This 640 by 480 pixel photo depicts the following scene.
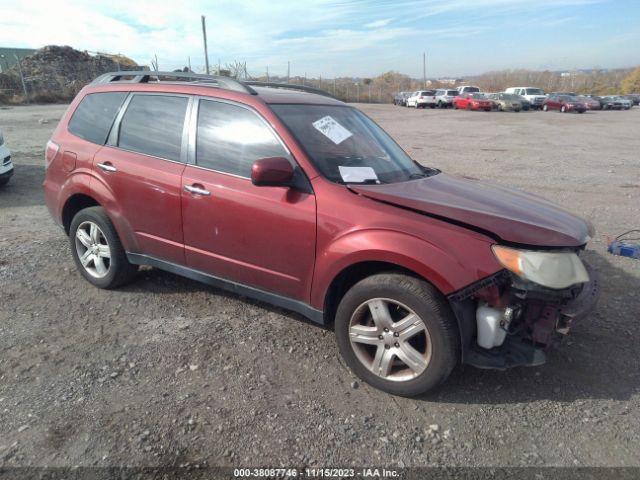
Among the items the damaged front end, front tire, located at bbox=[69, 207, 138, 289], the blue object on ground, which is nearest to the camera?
the damaged front end

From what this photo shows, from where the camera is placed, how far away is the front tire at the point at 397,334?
2.70m

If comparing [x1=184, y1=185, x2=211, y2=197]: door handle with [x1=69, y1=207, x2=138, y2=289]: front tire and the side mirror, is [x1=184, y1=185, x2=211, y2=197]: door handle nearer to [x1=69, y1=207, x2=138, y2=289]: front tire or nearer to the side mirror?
the side mirror

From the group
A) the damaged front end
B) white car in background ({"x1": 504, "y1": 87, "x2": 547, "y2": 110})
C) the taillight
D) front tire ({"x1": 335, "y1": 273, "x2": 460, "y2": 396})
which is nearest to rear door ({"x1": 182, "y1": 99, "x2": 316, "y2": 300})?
front tire ({"x1": 335, "y1": 273, "x2": 460, "y2": 396})

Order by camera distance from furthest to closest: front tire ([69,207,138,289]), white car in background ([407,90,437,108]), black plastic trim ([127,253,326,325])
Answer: white car in background ([407,90,437,108]) < front tire ([69,207,138,289]) < black plastic trim ([127,253,326,325])

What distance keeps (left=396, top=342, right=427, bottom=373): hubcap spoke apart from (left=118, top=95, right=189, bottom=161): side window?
7.20ft

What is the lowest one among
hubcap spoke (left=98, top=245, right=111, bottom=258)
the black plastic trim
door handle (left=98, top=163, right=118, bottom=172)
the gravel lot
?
the gravel lot

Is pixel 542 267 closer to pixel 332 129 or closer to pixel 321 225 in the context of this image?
pixel 321 225

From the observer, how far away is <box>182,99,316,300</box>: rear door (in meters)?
3.13

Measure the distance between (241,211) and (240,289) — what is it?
0.62m

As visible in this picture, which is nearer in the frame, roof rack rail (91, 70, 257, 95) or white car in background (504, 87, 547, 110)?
roof rack rail (91, 70, 257, 95)

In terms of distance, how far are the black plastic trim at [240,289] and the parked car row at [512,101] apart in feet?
127

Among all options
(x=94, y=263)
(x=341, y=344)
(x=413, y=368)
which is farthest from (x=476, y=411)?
(x=94, y=263)

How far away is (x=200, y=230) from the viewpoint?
3.54 metres

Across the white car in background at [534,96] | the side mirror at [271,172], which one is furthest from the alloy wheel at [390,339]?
the white car in background at [534,96]
